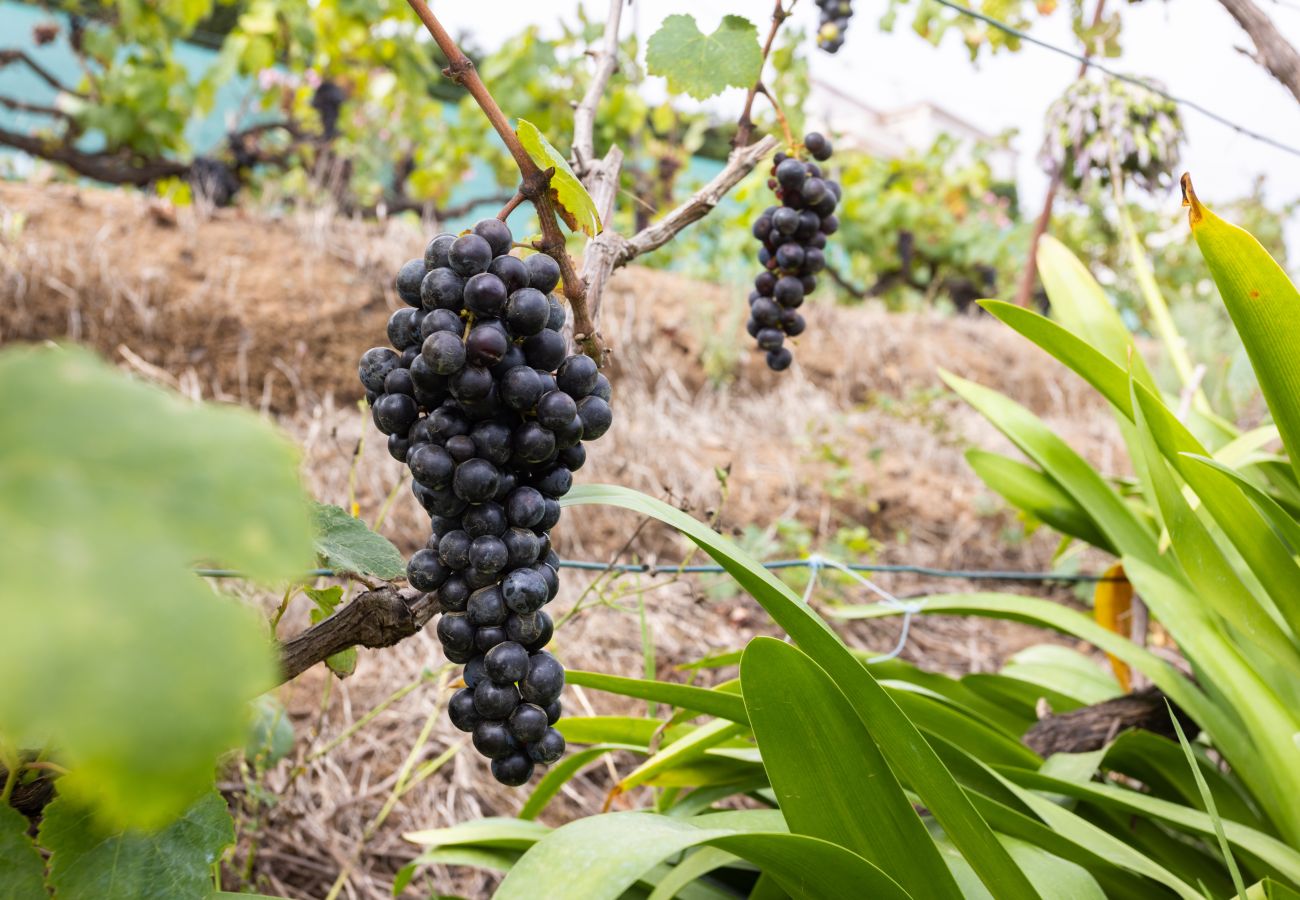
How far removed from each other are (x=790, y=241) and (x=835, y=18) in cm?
69

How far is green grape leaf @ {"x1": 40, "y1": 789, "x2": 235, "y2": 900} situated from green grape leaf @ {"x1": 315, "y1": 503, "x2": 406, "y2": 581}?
6.9 inches

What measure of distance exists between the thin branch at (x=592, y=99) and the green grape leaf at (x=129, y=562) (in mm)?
640

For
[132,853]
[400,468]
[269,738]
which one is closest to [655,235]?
[132,853]

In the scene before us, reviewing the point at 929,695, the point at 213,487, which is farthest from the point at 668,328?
the point at 213,487

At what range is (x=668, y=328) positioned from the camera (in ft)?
13.4

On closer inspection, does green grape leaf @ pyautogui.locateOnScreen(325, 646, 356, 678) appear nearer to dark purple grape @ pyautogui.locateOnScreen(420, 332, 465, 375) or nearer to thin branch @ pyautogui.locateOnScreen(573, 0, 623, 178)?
dark purple grape @ pyautogui.locateOnScreen(420, 332, 465, 375)

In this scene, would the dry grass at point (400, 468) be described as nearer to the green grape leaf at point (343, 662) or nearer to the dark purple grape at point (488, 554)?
the green grape leaf at point (343, 662)

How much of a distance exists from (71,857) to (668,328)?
3647mm

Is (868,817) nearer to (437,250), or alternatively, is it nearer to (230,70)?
(437,250)

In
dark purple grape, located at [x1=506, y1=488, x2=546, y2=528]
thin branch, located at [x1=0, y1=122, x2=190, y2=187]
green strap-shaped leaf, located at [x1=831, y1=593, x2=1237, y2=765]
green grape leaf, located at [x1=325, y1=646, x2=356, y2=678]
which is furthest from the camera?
thin branch, located at [x1=0, y1=122, x2=190, y2=187]

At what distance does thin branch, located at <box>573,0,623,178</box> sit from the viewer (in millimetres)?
837

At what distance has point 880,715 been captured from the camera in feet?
2.46

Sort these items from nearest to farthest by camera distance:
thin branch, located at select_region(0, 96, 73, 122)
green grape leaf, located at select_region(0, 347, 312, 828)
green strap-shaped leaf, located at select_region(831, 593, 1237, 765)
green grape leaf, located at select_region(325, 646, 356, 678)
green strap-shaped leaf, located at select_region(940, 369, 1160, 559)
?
green grape leaf, located at select_region(0, 347, 312, 828) → green grape leaf, located at select_region(325, 646, 356, 678) → green strap-shaped leaf, located at select_region(831, 593, 1237, 765) → green strap-shaped leaf, located at select_region(940, 369, 1160, 559) → thin branch, located at select_region(0, 96, 73, 122)

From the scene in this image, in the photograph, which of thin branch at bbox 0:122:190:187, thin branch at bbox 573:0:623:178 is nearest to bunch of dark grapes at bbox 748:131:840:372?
thin branch at bbox 573:0:623:178
